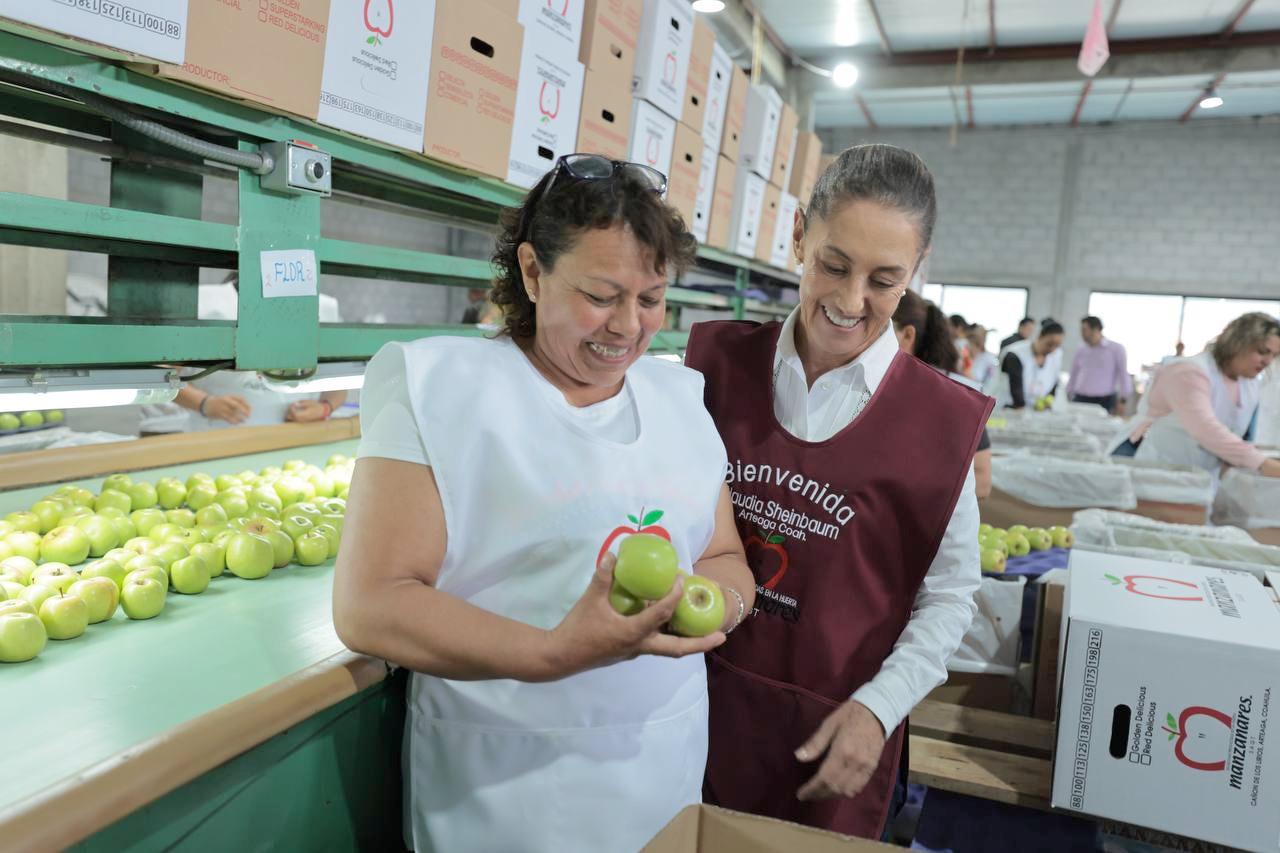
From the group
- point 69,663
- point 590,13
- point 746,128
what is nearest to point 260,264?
point 69,663

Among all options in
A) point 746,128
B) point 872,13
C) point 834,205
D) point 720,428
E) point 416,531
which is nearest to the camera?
point 416,531

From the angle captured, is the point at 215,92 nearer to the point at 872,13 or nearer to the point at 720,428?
the point at 720,428

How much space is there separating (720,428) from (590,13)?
1.85 metres

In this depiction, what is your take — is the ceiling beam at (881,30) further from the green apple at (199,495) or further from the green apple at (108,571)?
the green apple at (108,571)

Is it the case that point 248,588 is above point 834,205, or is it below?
below

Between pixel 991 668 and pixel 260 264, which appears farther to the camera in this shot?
pixel 991 668

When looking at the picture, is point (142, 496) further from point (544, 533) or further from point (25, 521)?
point (544, 533)

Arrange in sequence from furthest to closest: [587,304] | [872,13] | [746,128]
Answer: [872,13] < [746,128] < [587,304]

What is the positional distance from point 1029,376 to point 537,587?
32.9 ft

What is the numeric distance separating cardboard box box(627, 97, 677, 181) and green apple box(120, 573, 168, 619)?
2248 mm

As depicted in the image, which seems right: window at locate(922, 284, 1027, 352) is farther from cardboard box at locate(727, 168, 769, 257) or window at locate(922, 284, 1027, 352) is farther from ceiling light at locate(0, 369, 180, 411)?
ceiling light at locate(0, 369, 180, 411)

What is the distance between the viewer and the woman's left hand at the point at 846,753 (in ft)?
4.69

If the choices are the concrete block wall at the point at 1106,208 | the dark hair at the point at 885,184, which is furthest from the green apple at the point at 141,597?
the concrete block wall at the point at 1106,208

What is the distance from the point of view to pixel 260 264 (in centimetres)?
180
